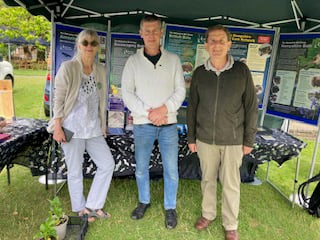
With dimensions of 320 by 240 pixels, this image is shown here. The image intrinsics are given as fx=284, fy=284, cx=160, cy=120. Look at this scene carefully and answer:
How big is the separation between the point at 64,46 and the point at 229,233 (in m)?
2.33

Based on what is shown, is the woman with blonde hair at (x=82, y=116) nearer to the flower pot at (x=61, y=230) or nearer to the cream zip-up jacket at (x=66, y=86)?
the cream zip-up jacket at (x=66, y=86)

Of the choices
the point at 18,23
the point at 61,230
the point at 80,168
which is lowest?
the point at 61,230

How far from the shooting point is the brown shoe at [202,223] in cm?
241

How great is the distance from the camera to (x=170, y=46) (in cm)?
312

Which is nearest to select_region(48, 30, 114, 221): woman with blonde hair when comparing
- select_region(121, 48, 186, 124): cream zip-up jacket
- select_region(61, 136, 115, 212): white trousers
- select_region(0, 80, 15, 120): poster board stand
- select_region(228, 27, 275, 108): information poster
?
select_region(61, 136, 115, 212): white trousers

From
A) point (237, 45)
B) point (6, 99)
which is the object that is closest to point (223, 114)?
point (237, 45)

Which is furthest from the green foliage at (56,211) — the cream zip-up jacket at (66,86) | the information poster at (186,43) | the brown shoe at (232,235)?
the information poster at (186,43)

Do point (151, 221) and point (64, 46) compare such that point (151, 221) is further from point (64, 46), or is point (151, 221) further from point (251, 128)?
point (64, 46)

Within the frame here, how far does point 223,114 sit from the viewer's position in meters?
2.05

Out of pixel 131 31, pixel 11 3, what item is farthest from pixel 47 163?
pixel 131 31

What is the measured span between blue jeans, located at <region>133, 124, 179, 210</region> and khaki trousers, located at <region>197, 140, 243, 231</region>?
22 centimetres

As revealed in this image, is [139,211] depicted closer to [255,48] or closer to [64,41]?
[64,41]

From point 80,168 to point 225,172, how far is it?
113 cm

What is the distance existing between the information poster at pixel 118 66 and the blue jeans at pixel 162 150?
2.31 ft
